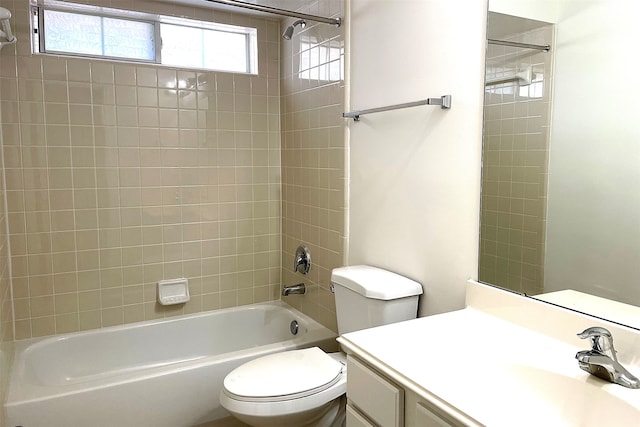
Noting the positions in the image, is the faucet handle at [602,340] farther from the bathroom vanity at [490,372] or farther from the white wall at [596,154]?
the white wall at [596,154]

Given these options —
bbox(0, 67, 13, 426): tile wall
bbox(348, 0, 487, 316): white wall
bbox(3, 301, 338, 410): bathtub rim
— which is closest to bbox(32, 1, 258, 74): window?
bbox(0, 67, 13, 426): tile wall

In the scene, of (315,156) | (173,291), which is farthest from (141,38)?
(173,291)

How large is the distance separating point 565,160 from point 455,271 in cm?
54

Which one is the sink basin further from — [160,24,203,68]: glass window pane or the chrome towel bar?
[160,24,203,68]: glass window pane

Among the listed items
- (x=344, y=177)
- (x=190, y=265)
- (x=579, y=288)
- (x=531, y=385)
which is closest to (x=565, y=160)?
(x=579, y=288)

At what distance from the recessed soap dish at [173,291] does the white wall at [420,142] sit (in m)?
1.16

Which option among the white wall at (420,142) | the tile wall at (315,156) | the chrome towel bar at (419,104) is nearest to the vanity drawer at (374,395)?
the white wall at (420,142)

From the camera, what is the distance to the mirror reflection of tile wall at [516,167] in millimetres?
1398

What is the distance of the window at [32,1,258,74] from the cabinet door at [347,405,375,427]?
217 cm

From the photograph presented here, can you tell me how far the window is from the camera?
246 centimetres

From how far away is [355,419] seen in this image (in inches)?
52.4

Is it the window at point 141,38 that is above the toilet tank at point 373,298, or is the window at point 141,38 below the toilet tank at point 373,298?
above

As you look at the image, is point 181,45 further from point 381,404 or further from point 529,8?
point 381,404

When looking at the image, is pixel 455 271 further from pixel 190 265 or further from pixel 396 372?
pixel 190 265
